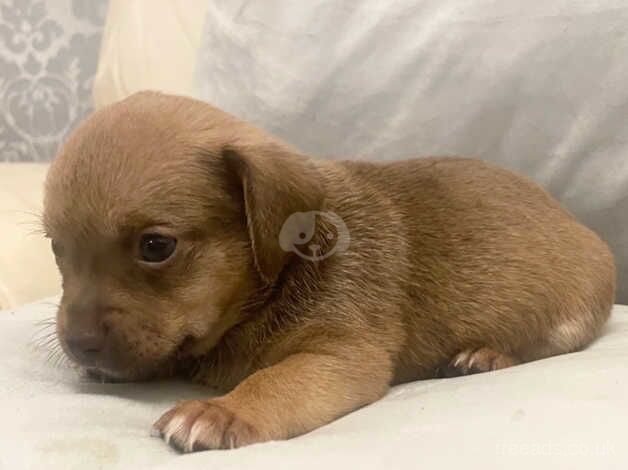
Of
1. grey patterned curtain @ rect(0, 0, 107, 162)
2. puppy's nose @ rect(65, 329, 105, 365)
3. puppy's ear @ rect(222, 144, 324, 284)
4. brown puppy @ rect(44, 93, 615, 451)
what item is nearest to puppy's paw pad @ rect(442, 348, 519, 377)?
brown puppy @ rect(44, 93, 615, 451)

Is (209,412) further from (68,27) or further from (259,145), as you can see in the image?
(68,27)

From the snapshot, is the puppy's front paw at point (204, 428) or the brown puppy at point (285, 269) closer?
the puppy's front paw at point (204, 428)

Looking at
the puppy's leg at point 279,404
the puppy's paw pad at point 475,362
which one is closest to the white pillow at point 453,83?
the puppy's paw pad at point 475,362

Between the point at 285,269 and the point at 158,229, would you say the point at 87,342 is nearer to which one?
the point at 158,229

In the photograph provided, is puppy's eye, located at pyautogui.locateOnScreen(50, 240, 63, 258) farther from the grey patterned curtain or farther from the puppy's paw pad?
the grey patterned curtain

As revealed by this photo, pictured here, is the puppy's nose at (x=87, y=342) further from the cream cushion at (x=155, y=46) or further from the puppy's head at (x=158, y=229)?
the cream cushion at (x=155, y=46)

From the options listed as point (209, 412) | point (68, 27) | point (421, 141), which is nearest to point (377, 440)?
point (209, 412)

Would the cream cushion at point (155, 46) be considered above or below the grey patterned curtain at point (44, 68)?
above
